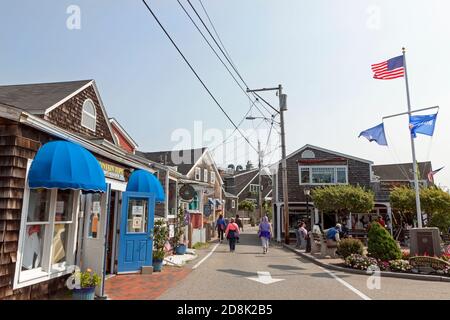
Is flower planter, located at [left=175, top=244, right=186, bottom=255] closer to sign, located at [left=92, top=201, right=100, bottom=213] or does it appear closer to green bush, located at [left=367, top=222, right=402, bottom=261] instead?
sign, located at [left=92, top=201, right=100, bottom=213]

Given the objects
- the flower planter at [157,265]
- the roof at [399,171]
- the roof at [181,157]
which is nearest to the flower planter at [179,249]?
the flower planter at [157,265]

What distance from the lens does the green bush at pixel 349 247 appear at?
12.8 meters

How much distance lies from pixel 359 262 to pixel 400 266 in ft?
4.12

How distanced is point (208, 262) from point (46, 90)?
10238 mm

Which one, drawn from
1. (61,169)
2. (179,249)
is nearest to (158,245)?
(179,249)

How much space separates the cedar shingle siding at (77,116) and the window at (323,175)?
671 inches

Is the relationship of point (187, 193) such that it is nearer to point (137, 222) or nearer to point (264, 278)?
point (137, 222)

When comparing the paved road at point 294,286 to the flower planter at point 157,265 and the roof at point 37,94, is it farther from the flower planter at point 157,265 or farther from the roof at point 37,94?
the roof at point 37,94

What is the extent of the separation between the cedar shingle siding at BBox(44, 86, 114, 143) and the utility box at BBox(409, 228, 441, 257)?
12.9 meters

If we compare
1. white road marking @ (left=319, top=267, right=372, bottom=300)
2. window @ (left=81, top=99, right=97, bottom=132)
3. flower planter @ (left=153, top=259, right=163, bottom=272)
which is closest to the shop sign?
flower planter @ (left=153, top=259, right=163, bottom=272)
